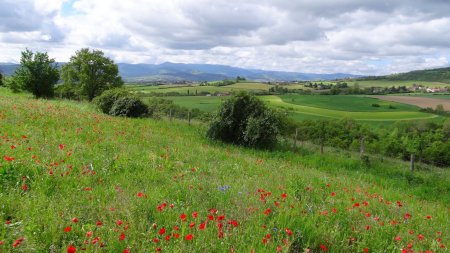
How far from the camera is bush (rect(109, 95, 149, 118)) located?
86.4 ft

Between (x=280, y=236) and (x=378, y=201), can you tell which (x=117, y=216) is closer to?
(x=280, y=236)

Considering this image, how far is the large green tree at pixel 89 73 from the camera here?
4375cm

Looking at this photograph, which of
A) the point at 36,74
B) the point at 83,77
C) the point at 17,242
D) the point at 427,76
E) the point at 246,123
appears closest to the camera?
the point at 17,242

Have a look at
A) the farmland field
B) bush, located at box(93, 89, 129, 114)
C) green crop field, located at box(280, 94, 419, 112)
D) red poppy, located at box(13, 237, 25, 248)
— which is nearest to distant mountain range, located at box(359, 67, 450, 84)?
green crop field, located at box(280, 94, 419, 112)

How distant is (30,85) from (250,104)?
29884 millimetres

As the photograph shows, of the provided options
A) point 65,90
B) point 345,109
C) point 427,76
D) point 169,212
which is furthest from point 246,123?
point 427,76

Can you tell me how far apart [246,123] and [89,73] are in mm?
32564

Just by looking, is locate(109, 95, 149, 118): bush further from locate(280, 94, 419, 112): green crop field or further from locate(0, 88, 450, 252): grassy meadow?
locate(280, 94, 419, 112): green crop field

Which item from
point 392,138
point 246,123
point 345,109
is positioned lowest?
point 392,138

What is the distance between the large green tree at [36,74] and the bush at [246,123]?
1104 inches

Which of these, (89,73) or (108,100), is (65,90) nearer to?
(89,73)

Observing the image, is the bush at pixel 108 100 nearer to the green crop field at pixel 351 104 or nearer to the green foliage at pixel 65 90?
the green foliage at pixel 65 90

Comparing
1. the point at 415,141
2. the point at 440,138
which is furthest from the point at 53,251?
the point at 440,138

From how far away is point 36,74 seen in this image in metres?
37.3
